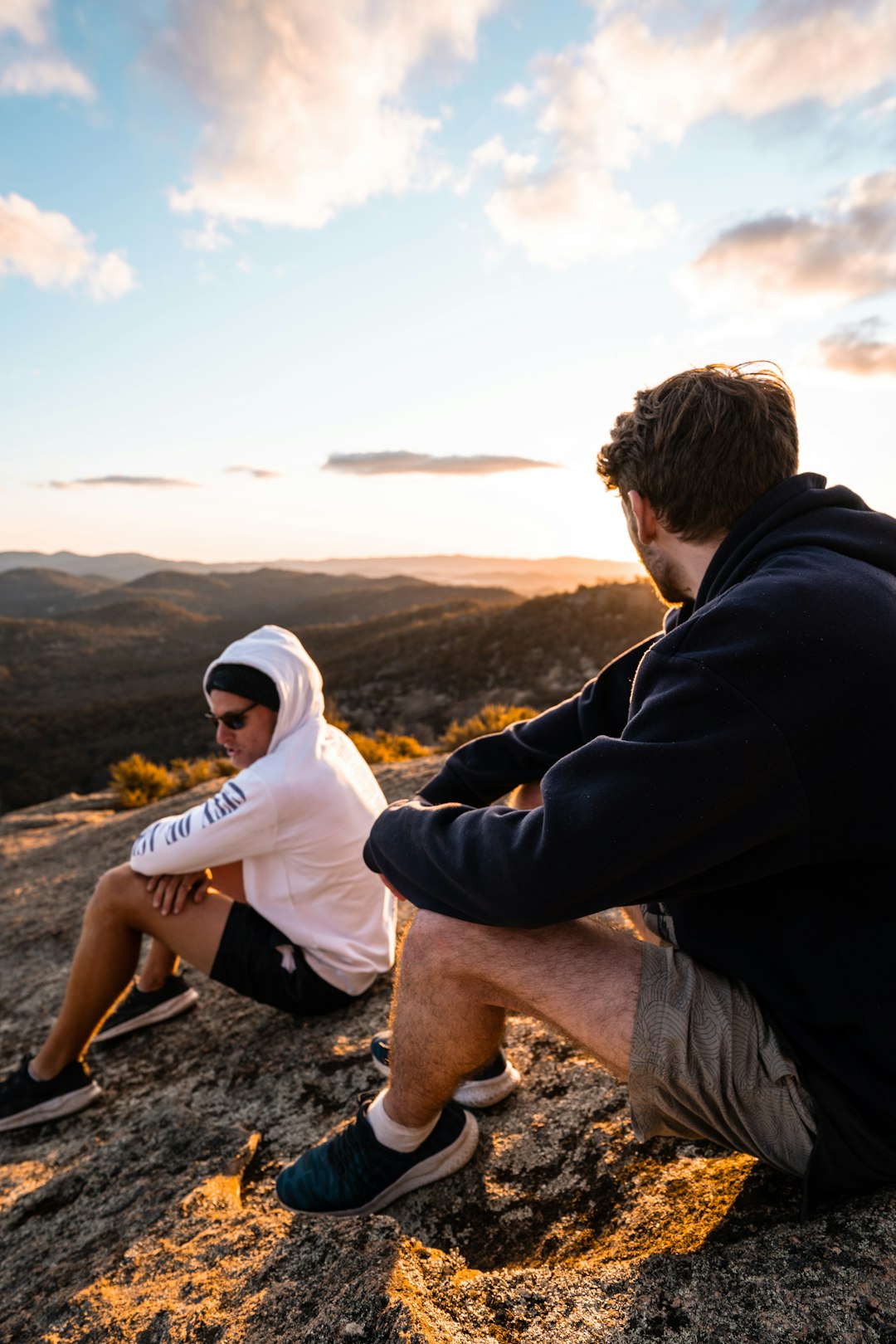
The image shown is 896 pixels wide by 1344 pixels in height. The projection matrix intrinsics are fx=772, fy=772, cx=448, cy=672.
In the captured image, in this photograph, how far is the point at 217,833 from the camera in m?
2.53

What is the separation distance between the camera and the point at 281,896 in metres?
2.73

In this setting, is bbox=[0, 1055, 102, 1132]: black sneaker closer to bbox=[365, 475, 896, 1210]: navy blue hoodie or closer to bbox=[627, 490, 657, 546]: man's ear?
bbox=[365, 475, 896, 1210]: navy blue hoodie

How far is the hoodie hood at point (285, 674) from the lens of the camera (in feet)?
9.12

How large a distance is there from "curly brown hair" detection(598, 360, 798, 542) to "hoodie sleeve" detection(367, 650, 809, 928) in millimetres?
Result: 495

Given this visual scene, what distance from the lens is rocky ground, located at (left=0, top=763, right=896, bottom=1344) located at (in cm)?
133

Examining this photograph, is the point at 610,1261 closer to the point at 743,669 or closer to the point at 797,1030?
the point at 797,1030

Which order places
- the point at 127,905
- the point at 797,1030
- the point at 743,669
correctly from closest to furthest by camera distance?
the point at 743,669 < the point at 797,1030 < the point at 127,905

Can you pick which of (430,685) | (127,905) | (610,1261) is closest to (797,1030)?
(610,1261)

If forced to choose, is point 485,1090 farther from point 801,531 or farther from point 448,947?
point 801,531

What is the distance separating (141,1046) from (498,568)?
17571cm

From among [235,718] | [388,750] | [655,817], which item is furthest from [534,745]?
[388,750]

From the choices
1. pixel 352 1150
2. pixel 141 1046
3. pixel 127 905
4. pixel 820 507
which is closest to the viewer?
pixel 820 507

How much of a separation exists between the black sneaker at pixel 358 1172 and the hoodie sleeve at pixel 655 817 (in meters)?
0.78

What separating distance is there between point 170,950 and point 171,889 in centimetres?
54
